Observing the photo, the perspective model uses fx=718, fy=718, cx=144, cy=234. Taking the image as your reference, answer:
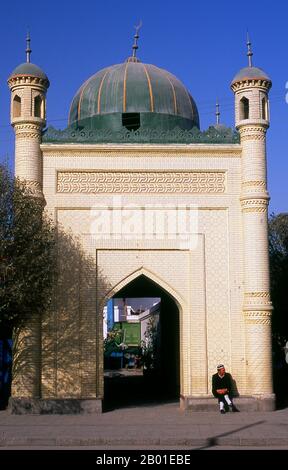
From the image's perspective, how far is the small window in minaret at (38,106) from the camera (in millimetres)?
16984

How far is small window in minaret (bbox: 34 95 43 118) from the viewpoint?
17.0 meters

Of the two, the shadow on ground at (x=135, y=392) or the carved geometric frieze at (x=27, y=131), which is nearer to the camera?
the carved geometric frieze at (x=27, y=131)

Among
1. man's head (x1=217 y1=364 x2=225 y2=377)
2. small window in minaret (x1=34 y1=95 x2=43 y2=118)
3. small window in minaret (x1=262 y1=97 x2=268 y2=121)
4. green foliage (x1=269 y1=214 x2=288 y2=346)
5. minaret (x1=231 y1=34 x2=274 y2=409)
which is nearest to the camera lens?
man's head (x1=217 y1=364 x2=225 y2=377)

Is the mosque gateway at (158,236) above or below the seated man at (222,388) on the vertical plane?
above

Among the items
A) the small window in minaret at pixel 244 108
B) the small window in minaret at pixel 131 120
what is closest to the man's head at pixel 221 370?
the small window in minaret at pixel 244 108

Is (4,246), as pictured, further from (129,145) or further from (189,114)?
(189,114)

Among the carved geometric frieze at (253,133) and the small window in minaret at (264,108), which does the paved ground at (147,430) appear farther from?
the small window in minaret at (264,108)

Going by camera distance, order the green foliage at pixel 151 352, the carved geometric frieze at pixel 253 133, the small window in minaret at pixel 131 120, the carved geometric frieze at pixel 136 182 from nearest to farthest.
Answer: the carved geometric frieze at pixel 136 182
the carved geometric frieze at pixel 253 133
the small window in minaret at pixel 131 120
the green foliage at pixel 151 352

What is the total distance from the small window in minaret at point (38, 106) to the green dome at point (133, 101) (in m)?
2.18

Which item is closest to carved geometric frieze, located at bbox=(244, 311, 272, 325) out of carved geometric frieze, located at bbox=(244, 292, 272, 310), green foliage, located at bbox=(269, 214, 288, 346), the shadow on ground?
carved geometric frieze, located at bbox=(244, 292, 272, 310)

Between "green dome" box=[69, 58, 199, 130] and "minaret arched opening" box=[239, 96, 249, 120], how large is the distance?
83.9 inches

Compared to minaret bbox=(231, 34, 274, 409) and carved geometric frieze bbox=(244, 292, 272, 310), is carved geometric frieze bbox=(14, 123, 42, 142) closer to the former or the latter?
minaret bbox=(231, 34, 274, 409)

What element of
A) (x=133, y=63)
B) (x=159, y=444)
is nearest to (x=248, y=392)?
(x=159, y=444)

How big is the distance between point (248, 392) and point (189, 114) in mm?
7627
